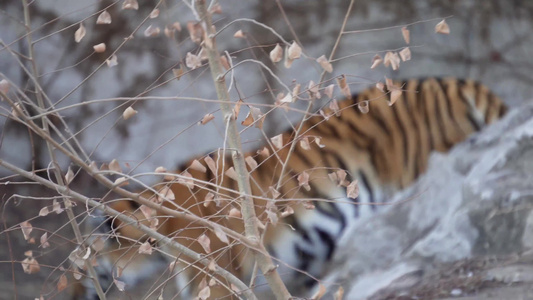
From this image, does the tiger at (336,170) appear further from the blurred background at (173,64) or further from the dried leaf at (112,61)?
the dried leaf at (112,61)

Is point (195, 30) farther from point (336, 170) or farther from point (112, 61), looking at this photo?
point (336, 170)

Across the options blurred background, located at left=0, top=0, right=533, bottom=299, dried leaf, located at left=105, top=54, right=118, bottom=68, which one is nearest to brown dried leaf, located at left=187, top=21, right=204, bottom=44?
dried leaf, located at left=105, top=54, right=118, bottom=68

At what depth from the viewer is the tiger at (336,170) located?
2.30 meters

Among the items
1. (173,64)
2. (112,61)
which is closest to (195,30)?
(112,61)

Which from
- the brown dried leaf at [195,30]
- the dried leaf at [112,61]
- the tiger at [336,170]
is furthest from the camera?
the tiger at [336,170]

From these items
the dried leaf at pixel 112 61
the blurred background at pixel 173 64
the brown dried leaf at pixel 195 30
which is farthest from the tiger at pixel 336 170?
the brown dried leaf at pixel 195 30

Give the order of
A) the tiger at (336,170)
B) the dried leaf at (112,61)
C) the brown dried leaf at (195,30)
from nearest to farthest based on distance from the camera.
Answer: the brown dried leaf at (195,30), the dried leaf at (112,61), the tiger at (336,170)

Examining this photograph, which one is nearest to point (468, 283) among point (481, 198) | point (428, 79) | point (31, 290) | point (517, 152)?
point (481, 198)

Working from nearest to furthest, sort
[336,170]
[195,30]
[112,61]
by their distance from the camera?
[195,30] < [112,61] < [336,170]

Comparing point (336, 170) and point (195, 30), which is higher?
point (195, 30)

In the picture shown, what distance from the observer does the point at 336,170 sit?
229cm

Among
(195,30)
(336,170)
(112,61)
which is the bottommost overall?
(336,170)

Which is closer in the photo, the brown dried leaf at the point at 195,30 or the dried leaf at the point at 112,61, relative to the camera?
the brown dried leaf at the point at 195,30

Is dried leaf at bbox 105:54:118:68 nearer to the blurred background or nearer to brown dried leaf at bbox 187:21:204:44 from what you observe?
brown dried leaf at bbox 187:21:204:44
